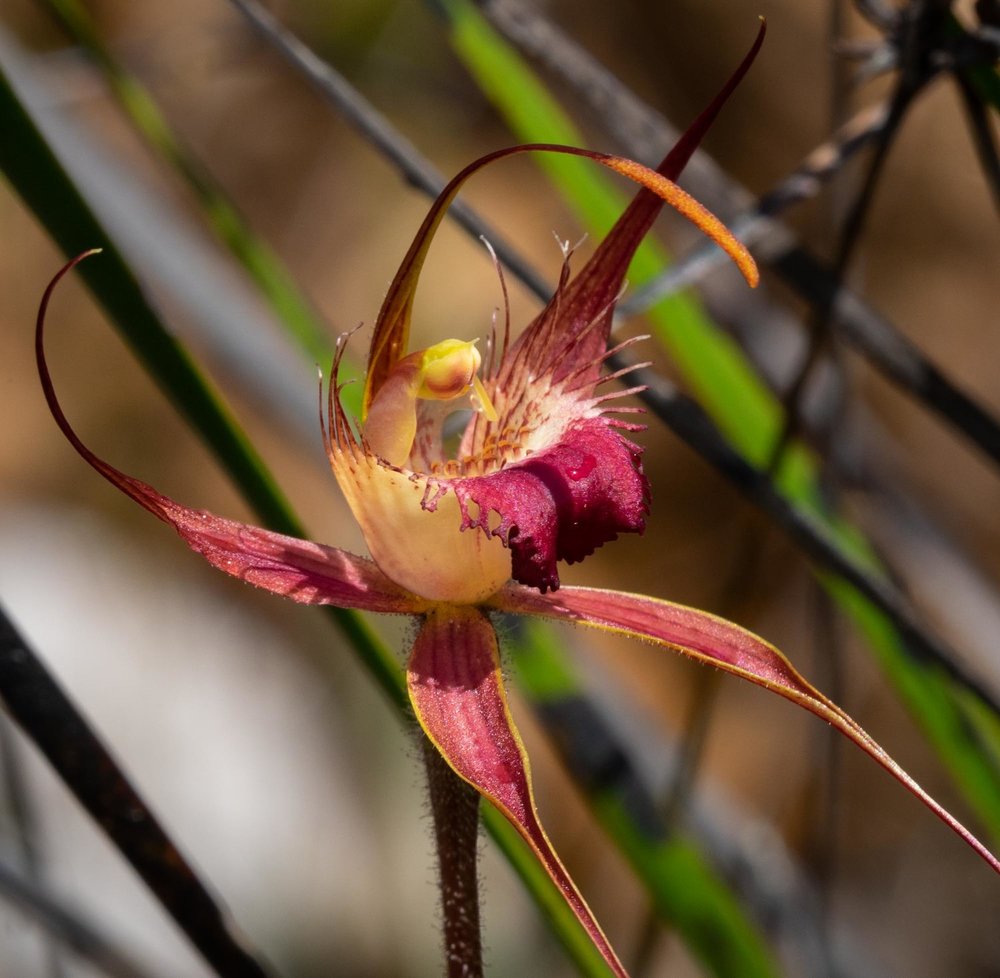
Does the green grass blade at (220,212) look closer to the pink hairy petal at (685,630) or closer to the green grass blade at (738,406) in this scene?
the green grass blade at (738,406)

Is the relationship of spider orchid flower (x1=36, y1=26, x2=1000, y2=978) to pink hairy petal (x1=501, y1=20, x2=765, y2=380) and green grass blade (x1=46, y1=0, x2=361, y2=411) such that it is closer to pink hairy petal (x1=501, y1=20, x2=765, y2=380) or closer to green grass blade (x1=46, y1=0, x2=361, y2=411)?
pink hairy petal (x1=501, y1=20, x2=765, y2=380)

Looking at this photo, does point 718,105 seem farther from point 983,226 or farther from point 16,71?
point 983,226

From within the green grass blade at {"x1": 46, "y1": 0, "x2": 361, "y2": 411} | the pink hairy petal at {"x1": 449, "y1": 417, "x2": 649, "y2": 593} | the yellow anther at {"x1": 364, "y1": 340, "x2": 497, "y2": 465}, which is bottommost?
the pink hairy petal at {"x1": 449, "y1": 417, "x2": 649, "y2": 593}

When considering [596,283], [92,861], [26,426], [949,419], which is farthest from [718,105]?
[26,426]

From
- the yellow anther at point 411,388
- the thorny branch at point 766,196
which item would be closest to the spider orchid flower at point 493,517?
the yellow anther at point 411,388

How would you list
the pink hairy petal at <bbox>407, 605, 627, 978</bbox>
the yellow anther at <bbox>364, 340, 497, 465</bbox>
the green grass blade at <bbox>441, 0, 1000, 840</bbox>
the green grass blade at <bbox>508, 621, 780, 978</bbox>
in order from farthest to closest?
the green grass blade at <bbox>441, 0, 1000, 840</bbox>, the green grass blade at <bbox>508, 621, 780, 978</bbox>, the yellow anther at <bbox>364, 340, 497, 465</bbox>, the pink hairy petal at <bbox>407, 605, 627, 978</bbox>

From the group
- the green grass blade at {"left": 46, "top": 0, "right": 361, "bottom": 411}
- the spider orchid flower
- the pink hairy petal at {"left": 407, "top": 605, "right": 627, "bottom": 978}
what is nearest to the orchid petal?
the spider orchid flower

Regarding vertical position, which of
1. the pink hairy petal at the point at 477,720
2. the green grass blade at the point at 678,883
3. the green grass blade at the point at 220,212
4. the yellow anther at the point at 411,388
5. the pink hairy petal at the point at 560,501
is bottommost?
the green grass blade at the point at 678,883
